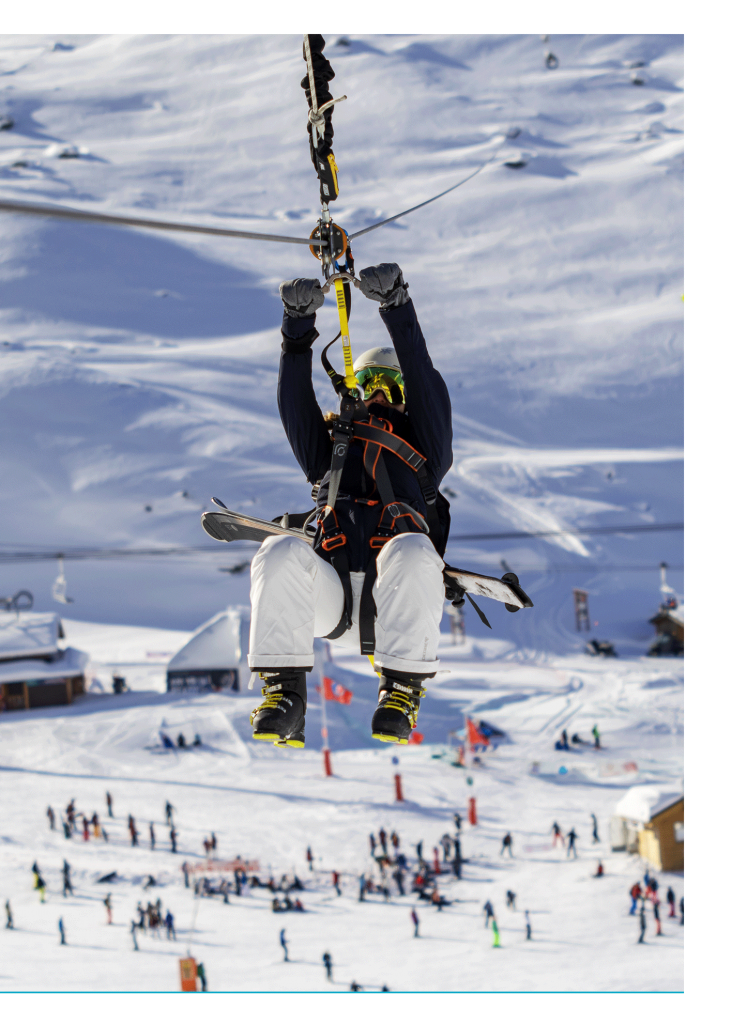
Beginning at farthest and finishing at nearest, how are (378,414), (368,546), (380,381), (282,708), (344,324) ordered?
(380,381) < (378,414) < (368,546) < (344,324) < (282,708)

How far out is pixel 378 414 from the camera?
194 inches

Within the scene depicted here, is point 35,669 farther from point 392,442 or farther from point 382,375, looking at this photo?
point 392,442

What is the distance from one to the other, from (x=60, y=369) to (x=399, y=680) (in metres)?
61.8

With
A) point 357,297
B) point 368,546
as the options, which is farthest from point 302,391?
point 357,297

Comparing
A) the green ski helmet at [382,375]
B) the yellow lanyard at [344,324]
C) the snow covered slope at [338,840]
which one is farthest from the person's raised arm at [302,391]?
the snow covered slope at [338,840]

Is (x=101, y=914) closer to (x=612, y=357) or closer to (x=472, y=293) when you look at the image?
(x=612, y=357)

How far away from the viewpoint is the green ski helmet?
200 inches

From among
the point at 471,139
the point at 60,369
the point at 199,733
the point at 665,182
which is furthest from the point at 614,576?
the point at 471,139

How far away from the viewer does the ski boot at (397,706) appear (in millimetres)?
4098

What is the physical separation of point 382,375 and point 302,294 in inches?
31.7

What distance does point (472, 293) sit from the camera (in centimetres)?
7731

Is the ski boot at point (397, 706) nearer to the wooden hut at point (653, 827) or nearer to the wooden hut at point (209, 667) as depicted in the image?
the wooden hut at point (653, 827)

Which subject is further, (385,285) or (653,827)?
(653,827)

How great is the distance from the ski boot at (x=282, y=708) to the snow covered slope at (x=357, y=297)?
108 ft
